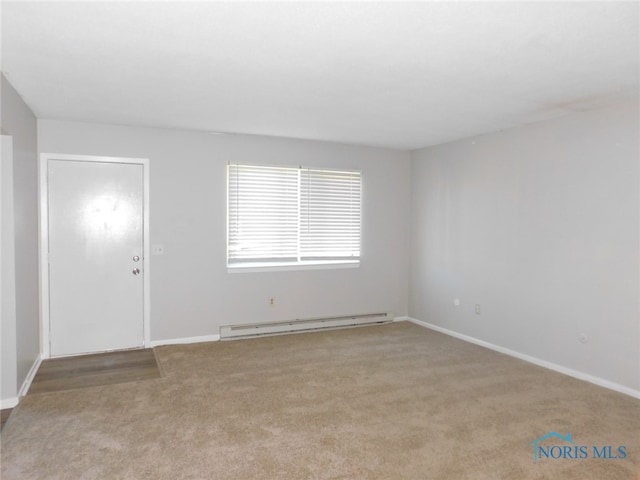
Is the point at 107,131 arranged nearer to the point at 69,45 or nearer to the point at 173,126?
the point at 173,126

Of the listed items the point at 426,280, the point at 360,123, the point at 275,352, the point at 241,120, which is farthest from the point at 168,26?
the point at 426,280

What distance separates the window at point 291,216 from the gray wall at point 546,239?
3.68 ft

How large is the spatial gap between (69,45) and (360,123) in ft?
8.91

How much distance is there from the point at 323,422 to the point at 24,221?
9.73 feet

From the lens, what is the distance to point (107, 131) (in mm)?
4660

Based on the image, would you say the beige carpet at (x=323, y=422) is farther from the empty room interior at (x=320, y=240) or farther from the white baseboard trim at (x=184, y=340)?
the white baseboard trim at (x=184, y=340)

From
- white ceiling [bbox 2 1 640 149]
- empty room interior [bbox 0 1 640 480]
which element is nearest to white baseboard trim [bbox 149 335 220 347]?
empty room interior [bbox 0 1 640 480]

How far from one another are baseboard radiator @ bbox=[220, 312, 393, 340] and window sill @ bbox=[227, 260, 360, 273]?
2.15ft

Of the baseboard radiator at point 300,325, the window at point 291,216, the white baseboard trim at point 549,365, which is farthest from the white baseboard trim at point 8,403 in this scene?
the white baseboard trim at point 549,365

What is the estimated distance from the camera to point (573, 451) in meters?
2.73

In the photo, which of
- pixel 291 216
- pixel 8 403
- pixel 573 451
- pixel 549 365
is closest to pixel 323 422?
pixel 573 451

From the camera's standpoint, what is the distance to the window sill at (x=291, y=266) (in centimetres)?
530

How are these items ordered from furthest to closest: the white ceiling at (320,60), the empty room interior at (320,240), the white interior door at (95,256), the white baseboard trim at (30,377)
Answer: the white interior door at (95,256), the white baseboard trim at (30,377), the empty room interior at (320,240), the white ceiling at (320,60)

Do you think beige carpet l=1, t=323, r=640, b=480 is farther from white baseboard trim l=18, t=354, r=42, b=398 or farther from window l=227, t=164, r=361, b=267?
window l=227, t=164, r=361, b=267
